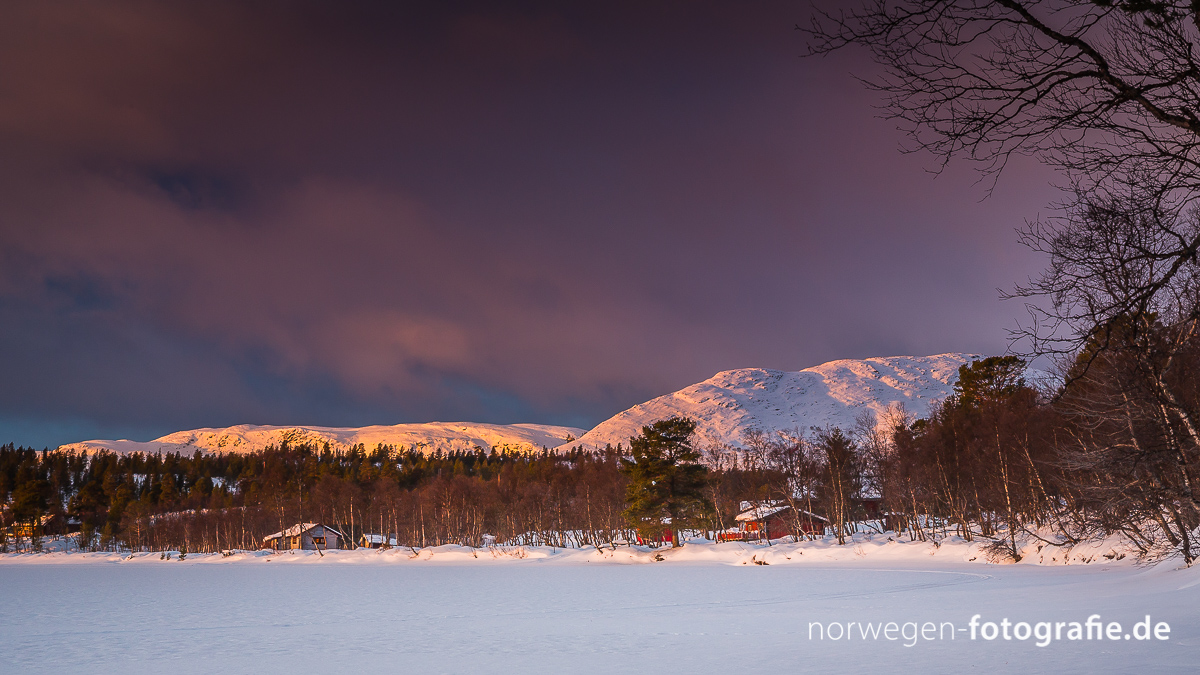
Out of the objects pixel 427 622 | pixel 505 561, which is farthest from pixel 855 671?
pixel 505 561

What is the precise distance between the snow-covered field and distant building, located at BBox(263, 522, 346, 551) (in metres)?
79.4

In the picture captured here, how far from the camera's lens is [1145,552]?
24578 millimetres

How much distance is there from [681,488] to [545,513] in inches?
1709

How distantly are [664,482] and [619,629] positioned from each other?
150ft

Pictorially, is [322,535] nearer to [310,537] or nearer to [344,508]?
[310,537]

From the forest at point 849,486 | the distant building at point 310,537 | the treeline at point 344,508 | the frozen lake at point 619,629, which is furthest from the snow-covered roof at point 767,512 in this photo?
the distant building at point 310,537

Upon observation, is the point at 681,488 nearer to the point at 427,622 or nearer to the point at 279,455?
the point at 427,622

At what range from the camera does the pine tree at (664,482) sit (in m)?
59.7

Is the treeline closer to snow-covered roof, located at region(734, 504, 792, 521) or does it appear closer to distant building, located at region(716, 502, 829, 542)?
distant building, located at region(716, 502, 829, 542)

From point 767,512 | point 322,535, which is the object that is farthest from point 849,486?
point 322,535

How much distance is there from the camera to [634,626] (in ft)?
53.3

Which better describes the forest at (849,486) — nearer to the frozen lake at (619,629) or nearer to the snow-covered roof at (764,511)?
the snow-covered roof at (764,511)

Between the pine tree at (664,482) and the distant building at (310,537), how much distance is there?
6629 centimetres

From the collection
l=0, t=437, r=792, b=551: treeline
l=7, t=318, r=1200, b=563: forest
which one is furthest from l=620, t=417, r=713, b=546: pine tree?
l=0, t=437, r=792, b=551: treeline
